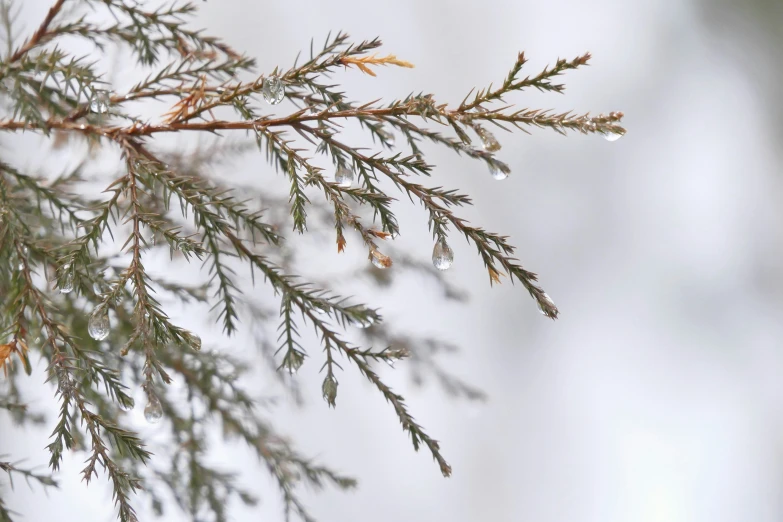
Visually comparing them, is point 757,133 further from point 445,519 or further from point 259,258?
point 259,258

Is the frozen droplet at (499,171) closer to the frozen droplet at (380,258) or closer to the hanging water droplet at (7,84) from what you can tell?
the frozen droplet at (380,258)

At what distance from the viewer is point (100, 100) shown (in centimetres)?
40

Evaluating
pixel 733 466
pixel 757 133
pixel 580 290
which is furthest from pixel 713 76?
pixel 733 466

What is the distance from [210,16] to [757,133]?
156 centimetres

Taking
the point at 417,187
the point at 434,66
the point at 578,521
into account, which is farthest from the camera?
the point at 434,66

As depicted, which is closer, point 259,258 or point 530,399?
point 259,258

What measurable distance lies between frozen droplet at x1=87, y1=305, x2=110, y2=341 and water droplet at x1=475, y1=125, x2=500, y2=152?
270 millimetres

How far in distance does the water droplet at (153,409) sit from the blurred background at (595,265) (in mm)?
1152

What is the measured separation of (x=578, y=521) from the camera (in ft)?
4.98

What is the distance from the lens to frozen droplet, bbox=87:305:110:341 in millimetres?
371

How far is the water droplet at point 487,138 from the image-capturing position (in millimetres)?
394

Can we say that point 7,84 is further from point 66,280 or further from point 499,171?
point 499,171

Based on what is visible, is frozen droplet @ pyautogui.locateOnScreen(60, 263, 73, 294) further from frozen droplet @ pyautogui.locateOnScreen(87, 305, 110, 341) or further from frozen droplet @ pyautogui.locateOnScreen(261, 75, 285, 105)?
frozen droplet @ pyautogui.locateOnScreen(261, 75, 285, 105)

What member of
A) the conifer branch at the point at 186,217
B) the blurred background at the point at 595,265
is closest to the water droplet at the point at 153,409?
the conifer branch at the point at 186,217
